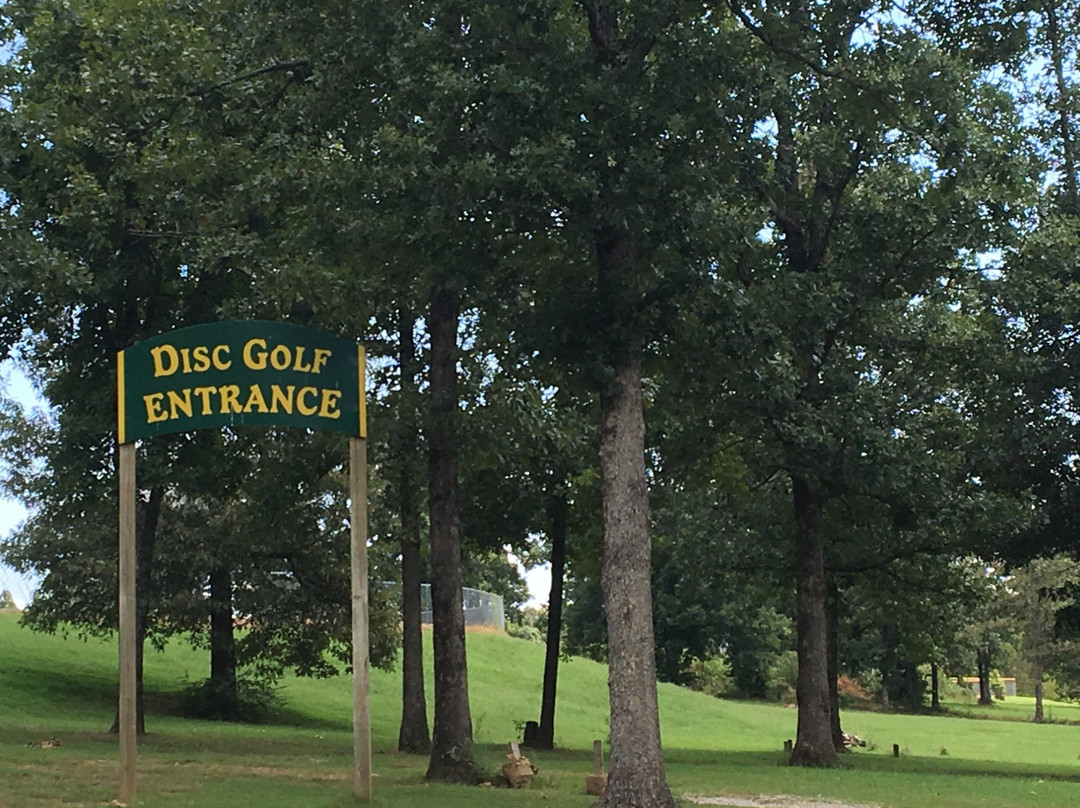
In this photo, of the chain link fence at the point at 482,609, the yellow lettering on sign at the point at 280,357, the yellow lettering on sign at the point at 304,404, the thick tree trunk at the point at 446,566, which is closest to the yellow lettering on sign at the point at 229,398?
the yellow lettering on sign at the point at 280,357

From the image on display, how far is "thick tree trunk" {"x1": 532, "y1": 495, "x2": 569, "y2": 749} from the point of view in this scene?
88.3 feet

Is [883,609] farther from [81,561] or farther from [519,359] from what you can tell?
[81,561]

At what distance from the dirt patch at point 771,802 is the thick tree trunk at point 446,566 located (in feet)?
9.97

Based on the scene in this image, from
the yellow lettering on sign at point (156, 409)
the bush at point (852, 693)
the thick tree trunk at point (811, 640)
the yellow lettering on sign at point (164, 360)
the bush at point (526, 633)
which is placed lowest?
the bush at point (852, 693)

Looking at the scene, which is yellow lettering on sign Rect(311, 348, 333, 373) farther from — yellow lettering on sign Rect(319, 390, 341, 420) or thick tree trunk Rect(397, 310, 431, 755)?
thick tree trunk Rect(397, 310, 431, 755)

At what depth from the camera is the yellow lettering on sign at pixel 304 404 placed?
43.0 ft

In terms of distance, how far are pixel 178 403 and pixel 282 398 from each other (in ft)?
3.39

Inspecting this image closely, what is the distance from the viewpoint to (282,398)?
1298cm

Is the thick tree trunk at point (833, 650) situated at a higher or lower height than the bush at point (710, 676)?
higher

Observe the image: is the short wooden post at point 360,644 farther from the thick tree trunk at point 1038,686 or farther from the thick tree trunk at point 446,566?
the thick tree trunk at point 1038,686

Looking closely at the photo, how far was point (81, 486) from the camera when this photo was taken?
22.1m

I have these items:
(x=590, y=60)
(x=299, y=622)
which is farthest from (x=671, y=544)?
(x=590, y=60)

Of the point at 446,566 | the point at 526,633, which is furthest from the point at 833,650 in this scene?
the point at 526,633

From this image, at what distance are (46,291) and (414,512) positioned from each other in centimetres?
744
